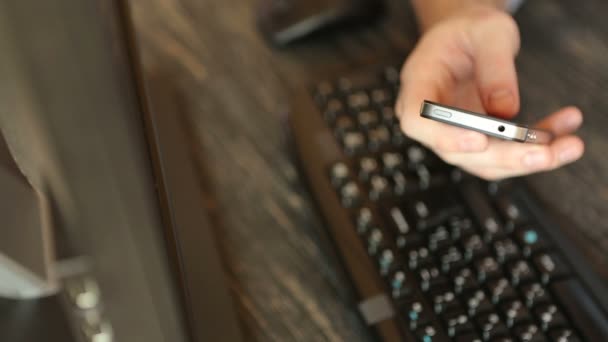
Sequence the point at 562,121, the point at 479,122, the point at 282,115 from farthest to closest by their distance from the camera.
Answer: the point at 282,115 < the point at 562,121 < the point at 479,122

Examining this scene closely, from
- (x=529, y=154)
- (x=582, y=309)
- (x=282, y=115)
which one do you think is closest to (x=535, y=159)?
(x=529, y=154)

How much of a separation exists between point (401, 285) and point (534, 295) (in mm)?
87

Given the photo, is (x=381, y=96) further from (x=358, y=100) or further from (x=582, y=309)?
(x=582, y=309)

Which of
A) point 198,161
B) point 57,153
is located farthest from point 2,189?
point 198,161

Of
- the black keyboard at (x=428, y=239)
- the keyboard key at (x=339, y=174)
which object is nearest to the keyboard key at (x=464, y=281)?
the black keyboard at (x=428, y=239)

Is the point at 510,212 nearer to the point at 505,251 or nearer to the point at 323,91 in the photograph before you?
the point at 505,251

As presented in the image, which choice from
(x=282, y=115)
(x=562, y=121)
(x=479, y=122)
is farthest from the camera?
(x=282, y=115)

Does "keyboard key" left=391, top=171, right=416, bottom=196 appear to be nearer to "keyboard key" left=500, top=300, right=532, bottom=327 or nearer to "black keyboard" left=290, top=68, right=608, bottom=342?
"black keyboard" left=290, top=68, right=608, bottom=342

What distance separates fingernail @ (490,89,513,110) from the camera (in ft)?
1.23

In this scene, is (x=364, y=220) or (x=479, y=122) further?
(x=364, y=220)

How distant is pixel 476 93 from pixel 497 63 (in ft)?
0.14

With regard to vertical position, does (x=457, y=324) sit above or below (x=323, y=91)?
below

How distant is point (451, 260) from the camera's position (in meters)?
0.38

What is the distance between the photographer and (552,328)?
13.9 inches
